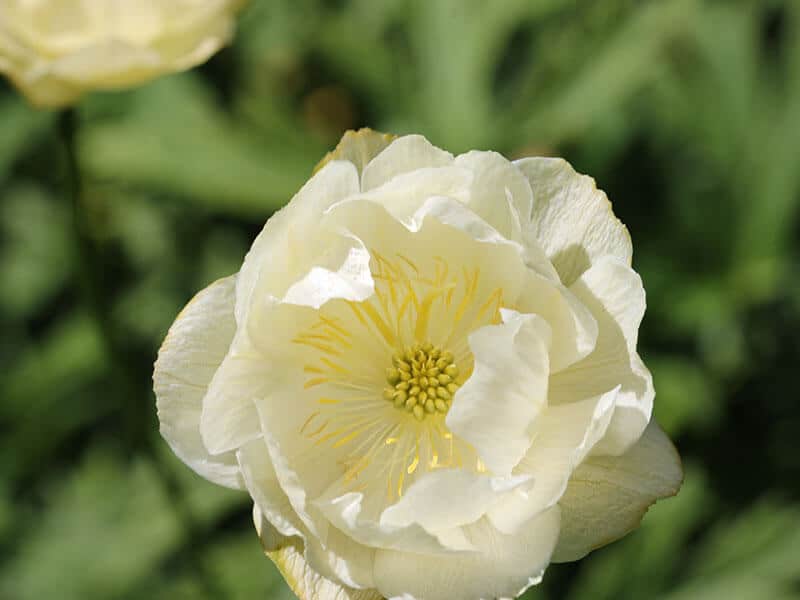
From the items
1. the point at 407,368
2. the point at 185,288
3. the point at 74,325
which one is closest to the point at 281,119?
the point at 185,288

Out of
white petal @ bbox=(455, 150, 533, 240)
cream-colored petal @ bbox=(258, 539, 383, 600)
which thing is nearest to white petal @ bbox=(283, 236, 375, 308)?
white petal @ bbox=(455, 150, 533, 240)

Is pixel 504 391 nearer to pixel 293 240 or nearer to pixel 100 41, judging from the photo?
pixel 293 240

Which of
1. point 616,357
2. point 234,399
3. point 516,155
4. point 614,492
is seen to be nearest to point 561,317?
point 616,357

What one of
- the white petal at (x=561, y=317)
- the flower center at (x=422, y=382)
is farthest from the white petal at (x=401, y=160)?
the flower center at (x=422, y=382)

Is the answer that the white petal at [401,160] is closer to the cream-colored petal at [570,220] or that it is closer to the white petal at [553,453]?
the cream-colored petal at [570,220]

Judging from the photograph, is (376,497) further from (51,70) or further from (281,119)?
(281,119)

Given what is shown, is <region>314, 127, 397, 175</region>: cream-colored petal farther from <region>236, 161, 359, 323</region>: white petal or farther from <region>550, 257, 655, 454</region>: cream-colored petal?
<region>550, 257, 655, 454</region>: cream-colored petal
